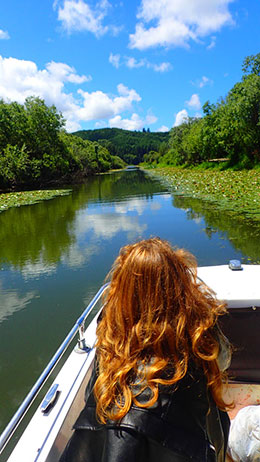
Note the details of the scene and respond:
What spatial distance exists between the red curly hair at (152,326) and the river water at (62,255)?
246 cm

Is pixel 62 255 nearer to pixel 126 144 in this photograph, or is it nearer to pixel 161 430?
pixel 161 430

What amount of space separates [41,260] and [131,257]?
6.41 meters

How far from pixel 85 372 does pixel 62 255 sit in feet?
18.6

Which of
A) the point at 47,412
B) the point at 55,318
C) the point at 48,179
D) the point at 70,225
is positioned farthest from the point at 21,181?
the point at 47,412

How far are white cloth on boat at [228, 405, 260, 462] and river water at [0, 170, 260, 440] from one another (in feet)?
7.14

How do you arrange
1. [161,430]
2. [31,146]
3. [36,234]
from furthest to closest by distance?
[31,146] → [36,234] → [161,430]

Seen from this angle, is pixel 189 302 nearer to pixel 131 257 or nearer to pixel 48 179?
pixel 131 257

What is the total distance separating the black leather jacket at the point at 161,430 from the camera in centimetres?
79

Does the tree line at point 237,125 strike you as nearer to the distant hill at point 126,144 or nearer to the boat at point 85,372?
the boat at point 85,372

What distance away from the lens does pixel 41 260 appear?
7.06 m

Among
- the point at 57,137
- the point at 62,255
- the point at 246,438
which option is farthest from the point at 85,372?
the point at 57,137

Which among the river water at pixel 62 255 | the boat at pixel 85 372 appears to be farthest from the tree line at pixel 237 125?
the boat at pixel 85 372

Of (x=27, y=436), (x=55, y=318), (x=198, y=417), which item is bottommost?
(x=55, y=318)

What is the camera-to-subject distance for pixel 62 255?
726 centimetres
